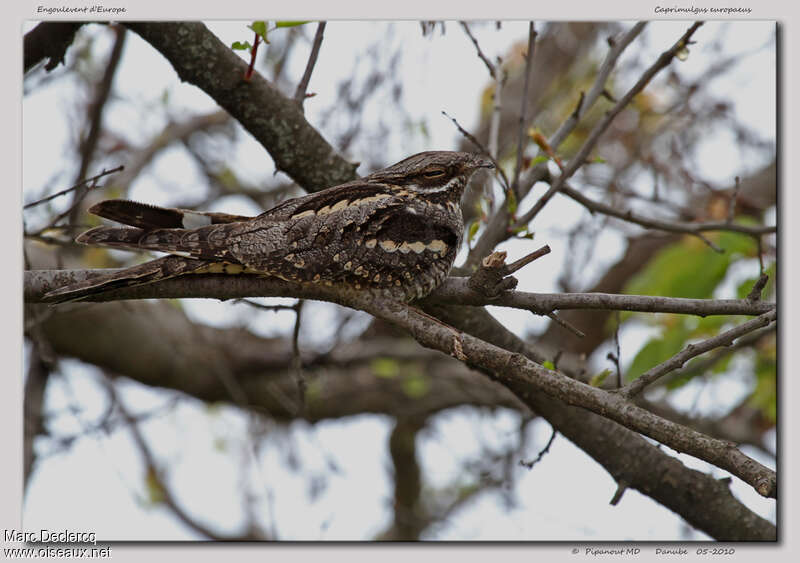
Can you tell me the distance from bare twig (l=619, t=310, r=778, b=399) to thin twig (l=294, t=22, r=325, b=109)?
1.50 metres

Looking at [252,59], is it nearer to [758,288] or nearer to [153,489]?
[758,288]

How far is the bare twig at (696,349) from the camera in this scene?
1892mm

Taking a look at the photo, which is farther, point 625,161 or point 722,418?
point 625,161

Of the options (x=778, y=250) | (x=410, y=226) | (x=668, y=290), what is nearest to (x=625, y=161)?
(x=668, y=290)

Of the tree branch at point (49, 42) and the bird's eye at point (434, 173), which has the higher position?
the tree branch at point (49, 42)

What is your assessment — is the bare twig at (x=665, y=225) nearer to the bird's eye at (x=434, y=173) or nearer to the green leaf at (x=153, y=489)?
the bird's eye at (x=434, y=173)

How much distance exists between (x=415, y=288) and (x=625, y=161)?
344 cm

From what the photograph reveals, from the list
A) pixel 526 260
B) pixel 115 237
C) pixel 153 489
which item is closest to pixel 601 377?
pixel 526 260

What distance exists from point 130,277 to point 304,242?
0.47 meters

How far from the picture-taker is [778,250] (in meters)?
2.40

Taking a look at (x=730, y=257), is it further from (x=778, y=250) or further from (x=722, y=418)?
(x=722, y=418)

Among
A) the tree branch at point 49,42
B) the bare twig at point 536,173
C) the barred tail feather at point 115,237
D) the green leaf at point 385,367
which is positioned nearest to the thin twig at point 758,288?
the bare twig at point 536,173

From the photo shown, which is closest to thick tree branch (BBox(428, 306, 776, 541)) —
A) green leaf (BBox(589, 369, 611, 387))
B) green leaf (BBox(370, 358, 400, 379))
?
green leaf (BBox(589, 369, 611, 387))

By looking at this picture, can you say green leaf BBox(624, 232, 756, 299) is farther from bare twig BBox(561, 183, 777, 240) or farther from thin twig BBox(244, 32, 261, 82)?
thin twig BBox(244, 32, 261, 82)
